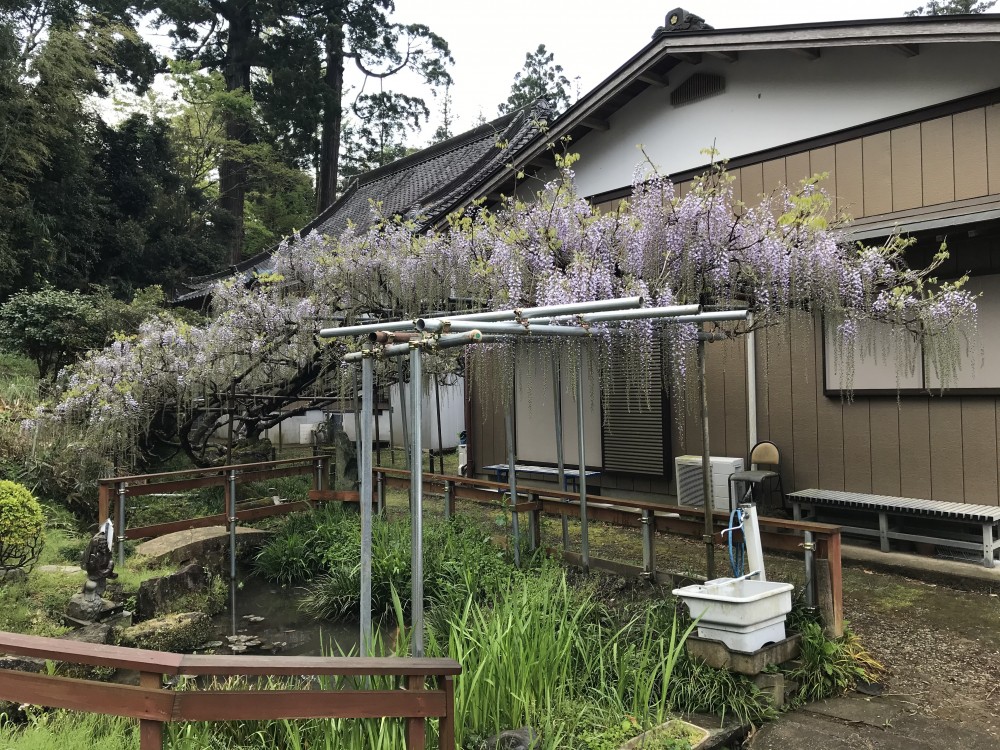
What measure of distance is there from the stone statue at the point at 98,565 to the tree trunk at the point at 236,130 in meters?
17.4

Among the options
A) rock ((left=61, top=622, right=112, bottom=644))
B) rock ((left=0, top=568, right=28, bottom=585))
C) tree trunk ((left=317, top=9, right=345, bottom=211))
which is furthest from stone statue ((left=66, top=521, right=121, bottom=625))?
tree trunk ((left=317, top=9, right=345, bottom=211))

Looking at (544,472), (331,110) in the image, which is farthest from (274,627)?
(331,110)

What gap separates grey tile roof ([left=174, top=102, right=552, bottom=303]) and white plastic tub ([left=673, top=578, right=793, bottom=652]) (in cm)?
605

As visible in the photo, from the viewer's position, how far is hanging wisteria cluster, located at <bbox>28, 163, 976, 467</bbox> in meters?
5.02

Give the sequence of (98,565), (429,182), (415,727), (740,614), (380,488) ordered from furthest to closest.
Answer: (429,182) < (380,488) < (98,565) < (740,614) < (415,727)

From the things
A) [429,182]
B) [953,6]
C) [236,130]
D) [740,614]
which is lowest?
[740,614]

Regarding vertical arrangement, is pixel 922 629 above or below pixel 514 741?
below

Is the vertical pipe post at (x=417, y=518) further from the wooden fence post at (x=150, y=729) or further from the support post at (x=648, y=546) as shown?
the support post at (x=648, y=546)

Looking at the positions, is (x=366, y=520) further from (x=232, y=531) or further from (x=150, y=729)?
A: (x=232, y=531)

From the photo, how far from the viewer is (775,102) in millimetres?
6602

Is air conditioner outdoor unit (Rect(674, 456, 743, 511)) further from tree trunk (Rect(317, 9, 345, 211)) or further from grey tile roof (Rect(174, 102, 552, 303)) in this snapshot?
tree trunk (Rect(317, 9, 345, 211))

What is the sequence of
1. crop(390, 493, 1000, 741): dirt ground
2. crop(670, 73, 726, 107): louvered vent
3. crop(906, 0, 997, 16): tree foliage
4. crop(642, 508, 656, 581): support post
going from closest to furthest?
crop(390, 493, 1000, 741): dirt ground → crop(642, 508, 656, 581): support post → crop(670, 73, 726, 107): louvered vent → crop(906, 0, 997, 16): tree foliage

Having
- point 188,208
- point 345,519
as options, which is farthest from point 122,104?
point 345,519

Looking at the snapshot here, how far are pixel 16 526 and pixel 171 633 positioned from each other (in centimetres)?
145
